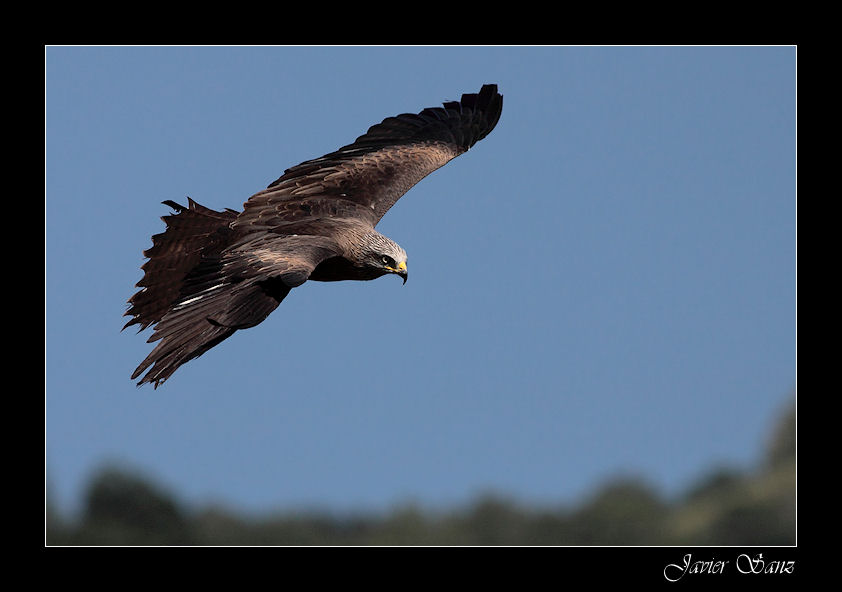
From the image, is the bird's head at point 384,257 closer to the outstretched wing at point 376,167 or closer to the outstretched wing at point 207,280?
the outstretched wing at point 207,280

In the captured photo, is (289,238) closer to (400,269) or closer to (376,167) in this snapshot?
(400,269)

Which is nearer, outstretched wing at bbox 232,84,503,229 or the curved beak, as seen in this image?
the curved beak

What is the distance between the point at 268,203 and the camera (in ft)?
41.7

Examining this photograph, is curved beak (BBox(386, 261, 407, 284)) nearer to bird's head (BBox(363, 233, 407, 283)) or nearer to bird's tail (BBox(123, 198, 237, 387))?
bird's head (BBox(363, 233, 407, 283))

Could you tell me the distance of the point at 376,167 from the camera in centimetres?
1377

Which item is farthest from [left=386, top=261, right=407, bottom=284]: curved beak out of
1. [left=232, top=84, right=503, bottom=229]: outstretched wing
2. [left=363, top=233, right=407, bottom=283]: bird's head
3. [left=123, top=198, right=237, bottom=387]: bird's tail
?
[left=123, top=198, right=237, bottom=387]: bird's tail

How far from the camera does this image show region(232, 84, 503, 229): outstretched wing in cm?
1271

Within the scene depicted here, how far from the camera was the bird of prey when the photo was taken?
1019 centimetres

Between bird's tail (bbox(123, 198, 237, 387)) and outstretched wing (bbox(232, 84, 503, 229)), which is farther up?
outstretched wing (bbox(232, 84, 503, 229))

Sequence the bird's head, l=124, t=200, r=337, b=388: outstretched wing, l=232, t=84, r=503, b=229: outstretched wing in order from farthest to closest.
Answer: l=232, t=84, r=503, b=229: outstretched wing < the bird's head < l=124, t=200, r=337, b=388: outstretched wing

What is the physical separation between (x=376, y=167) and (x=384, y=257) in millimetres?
2085

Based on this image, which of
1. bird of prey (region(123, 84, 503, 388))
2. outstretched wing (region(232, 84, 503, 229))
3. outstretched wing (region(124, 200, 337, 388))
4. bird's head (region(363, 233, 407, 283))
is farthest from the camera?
outstretched wing (region(232, 84, 503, 229))

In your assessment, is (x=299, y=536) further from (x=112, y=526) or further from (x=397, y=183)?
(x=397, y=183)
